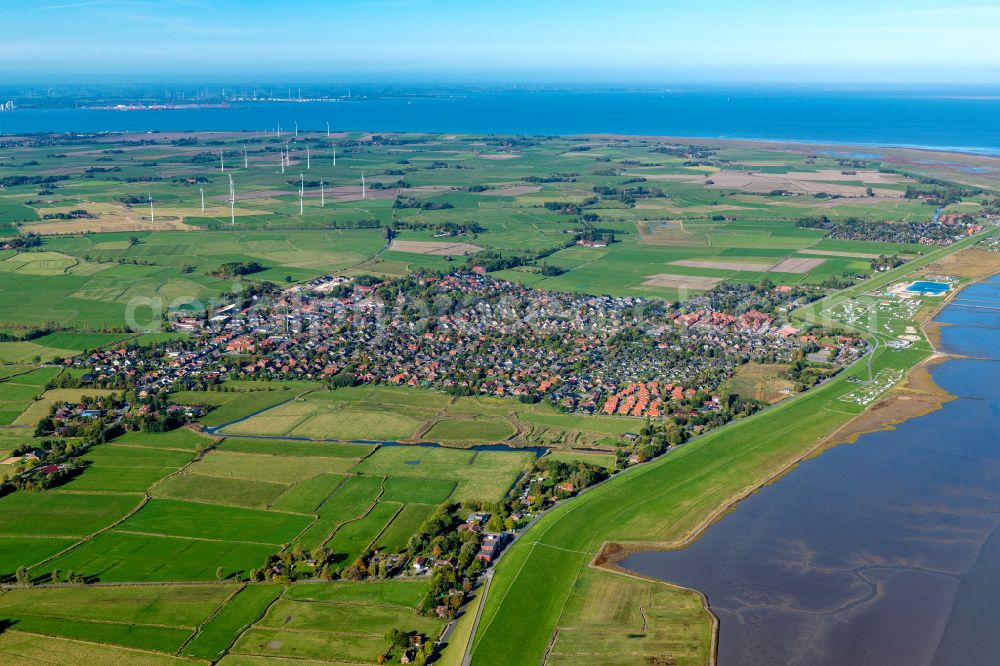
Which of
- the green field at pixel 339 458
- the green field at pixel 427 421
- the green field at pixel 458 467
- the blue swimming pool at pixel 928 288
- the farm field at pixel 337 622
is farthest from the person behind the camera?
the blue swimming pool at pixel 928 288

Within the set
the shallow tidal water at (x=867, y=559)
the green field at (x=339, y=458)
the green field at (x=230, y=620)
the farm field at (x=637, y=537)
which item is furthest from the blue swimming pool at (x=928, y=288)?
the green field at (x=230, y=620)

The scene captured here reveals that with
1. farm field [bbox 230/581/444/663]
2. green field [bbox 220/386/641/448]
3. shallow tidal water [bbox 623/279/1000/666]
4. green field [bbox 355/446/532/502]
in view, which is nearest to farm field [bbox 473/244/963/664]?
shallow tidal water [bbox 623/279/1000/666]

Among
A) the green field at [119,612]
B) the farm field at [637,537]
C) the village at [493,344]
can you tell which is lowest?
the green field at [119,612]

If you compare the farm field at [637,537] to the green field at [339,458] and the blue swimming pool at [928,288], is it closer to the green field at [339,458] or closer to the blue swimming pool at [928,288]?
the green field at [339,458]

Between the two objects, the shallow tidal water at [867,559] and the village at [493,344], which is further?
the village at [493,344]

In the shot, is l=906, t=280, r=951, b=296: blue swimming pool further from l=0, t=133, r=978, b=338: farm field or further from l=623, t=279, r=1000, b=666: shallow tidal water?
l=623, t=279, r=1000, b=666: shallow tidal water

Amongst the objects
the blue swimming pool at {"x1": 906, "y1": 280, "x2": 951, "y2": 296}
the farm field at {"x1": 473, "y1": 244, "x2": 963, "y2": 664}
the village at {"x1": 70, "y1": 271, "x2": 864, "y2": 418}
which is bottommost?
the farm field at {"x1": 473, "y1": 244, "x2": 963, "y2": 664}

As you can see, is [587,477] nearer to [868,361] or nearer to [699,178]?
[868,361]
